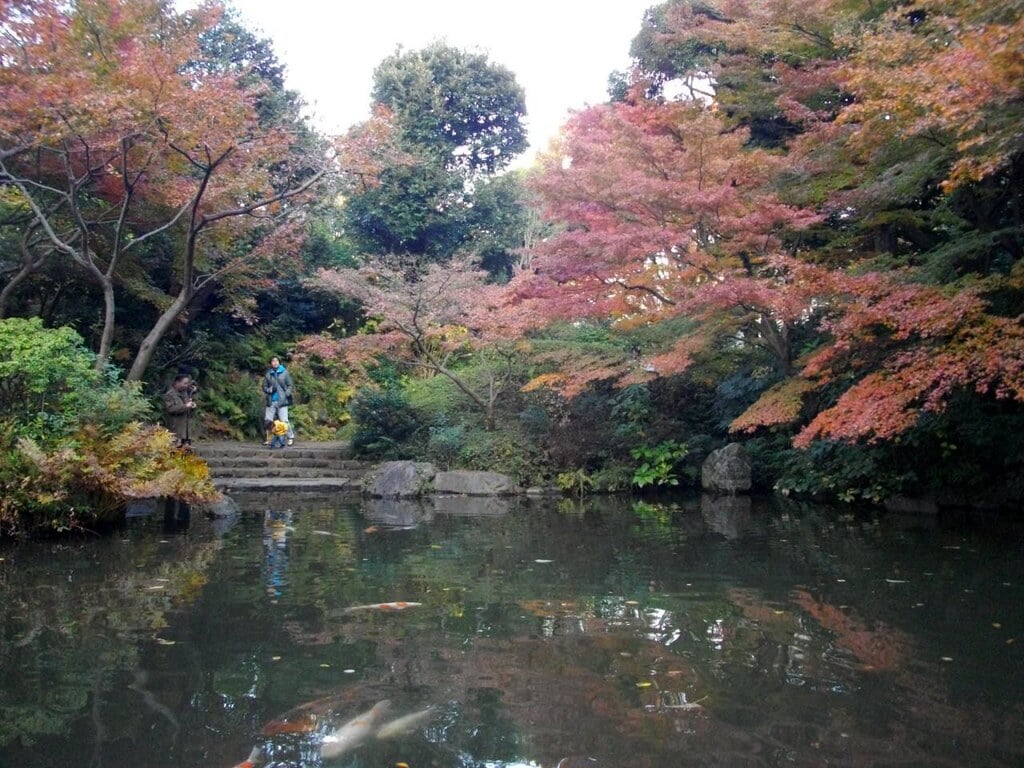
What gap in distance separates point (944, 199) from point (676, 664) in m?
9.04

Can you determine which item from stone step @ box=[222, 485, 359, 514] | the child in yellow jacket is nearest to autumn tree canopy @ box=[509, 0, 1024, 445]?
stone step @ box=[222, 485, 359, 514]

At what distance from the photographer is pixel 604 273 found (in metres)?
11.6

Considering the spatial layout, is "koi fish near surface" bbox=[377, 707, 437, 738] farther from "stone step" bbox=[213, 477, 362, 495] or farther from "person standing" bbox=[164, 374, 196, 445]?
"person standing" bbox=[164, 374, 196, 445]

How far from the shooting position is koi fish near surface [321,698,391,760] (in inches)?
121

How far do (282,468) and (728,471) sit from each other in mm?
7541

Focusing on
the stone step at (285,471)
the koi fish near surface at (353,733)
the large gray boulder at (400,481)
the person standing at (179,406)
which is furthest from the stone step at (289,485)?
the koi fish near surface at (353,733)

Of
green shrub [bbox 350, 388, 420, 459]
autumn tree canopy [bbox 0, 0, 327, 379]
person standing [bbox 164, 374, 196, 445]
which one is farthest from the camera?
green shrub [bbox 350, 388, 420, 459]

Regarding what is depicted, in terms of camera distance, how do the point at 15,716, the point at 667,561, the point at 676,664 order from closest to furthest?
the point at 15,716 < the point at 676,664 < the point at 667,561

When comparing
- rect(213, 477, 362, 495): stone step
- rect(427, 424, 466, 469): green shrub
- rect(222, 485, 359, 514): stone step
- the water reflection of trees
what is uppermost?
rect(427, 424, 466, 469): green shrub

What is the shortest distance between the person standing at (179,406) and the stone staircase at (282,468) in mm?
420

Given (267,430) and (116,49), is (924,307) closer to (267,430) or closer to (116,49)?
(116,49)

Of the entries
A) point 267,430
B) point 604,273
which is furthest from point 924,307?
point 267,430

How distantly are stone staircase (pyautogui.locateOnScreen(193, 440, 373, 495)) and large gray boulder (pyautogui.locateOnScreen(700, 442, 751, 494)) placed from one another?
584 cm

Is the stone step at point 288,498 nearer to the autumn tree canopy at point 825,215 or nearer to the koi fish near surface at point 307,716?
the autumn tree canopy at point 825,215
